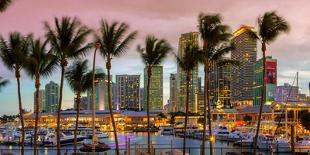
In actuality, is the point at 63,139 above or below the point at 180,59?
below

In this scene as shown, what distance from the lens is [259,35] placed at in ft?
104

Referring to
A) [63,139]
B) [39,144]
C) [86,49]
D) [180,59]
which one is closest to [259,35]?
[180,59]

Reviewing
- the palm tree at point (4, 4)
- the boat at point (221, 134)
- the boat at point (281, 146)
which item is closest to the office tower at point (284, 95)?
the boat at point (221, 134)

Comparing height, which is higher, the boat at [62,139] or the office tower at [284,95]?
the office tower at [284,95]

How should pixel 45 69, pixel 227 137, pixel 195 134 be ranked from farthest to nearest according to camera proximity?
pixel 195 134, pixel 227 137, pixel 45 69

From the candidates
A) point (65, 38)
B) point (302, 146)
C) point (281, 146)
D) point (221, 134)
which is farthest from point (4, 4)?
point (221, 134)

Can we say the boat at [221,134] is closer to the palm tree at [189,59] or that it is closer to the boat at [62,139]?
the boat at [62,139]

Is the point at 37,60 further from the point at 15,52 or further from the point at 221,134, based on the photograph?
the point at 221,134

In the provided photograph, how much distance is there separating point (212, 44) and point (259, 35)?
3.38 metres

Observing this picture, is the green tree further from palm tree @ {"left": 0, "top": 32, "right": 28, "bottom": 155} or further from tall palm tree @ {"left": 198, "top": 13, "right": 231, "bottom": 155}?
palm tree @ {"left": 0, "top": 32, "right": 28, "bottom": 155}

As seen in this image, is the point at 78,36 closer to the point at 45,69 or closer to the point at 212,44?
the point at 45,69

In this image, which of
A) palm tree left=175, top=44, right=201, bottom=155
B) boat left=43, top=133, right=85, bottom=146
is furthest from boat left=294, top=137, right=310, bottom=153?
boat left=43, top=133, right=85, bottom=146

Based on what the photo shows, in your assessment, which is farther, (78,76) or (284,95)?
(284,95)

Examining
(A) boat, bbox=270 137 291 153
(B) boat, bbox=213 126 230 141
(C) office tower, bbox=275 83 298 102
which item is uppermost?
(C) office tower, bbox=275 83 298 102
